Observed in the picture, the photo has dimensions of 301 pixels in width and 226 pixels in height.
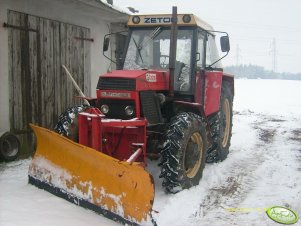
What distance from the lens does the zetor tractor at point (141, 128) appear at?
13.6 feet

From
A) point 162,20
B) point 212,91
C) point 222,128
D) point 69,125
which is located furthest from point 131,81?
point 222,128

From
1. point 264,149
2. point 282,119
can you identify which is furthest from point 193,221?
point 282,119

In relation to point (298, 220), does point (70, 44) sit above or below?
above

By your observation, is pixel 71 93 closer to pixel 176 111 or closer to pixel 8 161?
pixel 8 161

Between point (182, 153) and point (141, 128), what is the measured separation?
0.60 m

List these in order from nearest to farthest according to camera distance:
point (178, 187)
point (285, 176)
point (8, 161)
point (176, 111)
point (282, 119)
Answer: point (178, 187)
point (176, 111)
point (285, 176)
point (8, 161)
point (282, 119)

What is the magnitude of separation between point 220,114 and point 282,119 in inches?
281

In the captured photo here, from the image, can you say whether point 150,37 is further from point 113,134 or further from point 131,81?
point 113,134

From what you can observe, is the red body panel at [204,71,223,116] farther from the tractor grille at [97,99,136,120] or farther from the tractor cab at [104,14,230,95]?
the tractor grille at [97,99,136,120]

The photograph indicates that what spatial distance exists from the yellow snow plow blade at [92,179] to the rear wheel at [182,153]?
87 centimetres

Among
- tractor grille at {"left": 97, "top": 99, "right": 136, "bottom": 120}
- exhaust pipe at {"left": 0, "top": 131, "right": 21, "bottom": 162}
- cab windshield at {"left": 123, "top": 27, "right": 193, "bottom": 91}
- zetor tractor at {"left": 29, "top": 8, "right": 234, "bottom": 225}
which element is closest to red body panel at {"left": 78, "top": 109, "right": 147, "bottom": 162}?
zetor tractor at {"left": 29, "top": 8, "right": 234, "bottom": 225}

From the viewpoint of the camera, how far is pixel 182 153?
4828 millimetres

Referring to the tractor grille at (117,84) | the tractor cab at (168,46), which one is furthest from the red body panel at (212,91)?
the tractor grille at (117,84)

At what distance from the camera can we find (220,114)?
22.2ft
